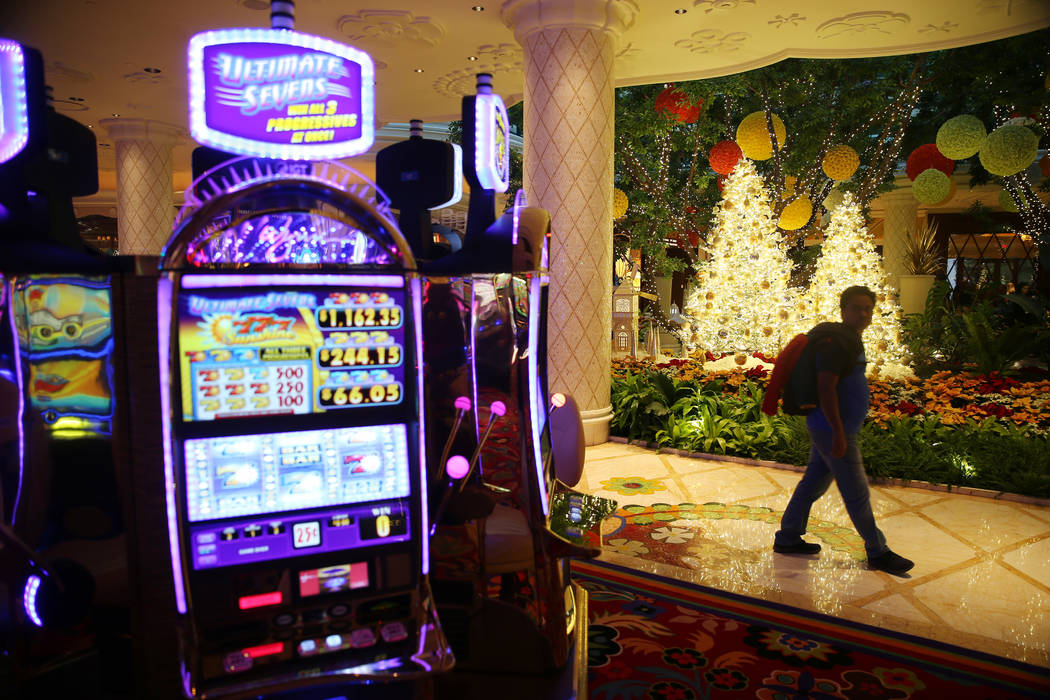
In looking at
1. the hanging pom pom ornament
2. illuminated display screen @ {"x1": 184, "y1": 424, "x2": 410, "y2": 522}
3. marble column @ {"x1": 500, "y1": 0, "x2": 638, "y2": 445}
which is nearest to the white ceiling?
marble column @ {"x1": 500, "y1": 0, "x2": 638, "y2": 445}

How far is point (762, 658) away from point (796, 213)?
7145mm

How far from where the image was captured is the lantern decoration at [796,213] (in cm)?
847

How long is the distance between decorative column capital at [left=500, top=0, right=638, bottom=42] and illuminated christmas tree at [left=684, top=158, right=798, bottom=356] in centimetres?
290

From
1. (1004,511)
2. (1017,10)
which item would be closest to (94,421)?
(1004,511)

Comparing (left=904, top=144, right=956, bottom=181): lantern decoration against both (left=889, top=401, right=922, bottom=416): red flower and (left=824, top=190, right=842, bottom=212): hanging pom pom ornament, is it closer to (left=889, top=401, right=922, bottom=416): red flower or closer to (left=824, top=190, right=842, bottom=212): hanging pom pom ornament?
(left=824, top=190, right=842, bottom=212): hanging pom pom ornament

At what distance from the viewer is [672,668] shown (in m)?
2.34

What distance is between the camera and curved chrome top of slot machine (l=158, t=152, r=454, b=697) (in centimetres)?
151

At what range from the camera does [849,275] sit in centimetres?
752

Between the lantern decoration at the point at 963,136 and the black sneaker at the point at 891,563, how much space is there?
5017mm

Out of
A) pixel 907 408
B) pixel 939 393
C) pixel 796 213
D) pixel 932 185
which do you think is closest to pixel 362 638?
pixel 907 408

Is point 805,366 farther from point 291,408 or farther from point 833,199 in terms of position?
point 833,199

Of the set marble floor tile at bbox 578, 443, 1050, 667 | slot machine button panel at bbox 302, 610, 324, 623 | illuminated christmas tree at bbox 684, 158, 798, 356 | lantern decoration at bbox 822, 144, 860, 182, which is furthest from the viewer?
illuminated christmas tree at bbox 684, 158, 798, 356

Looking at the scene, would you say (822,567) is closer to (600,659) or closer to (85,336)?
(600,659)

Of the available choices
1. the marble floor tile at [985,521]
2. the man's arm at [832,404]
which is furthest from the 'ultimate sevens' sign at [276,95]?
the marble floor tile at [985,521]
